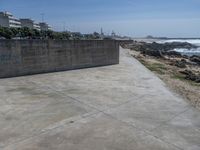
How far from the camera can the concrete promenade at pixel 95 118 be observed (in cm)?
359

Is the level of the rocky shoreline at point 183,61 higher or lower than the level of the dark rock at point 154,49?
lower

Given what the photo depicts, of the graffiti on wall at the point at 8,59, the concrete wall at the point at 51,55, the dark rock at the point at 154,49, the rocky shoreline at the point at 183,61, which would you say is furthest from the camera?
the dark rock at the point at 154,49

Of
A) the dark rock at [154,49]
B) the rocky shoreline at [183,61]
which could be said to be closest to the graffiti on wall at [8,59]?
the rocky shoreline at [183,61]

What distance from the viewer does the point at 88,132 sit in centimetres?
394

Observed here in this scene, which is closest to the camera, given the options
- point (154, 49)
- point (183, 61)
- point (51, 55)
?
point (51, 55)

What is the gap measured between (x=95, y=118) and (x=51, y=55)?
6.53 meters

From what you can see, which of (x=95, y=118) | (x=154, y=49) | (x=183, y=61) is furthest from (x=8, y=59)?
(x=154, y=49)

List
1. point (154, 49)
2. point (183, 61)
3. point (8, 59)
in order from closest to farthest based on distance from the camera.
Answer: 1. point (8, 59)
2. point (183, 61)
3. point (154, 49)

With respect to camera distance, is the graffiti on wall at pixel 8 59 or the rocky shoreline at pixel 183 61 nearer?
the graffiti on wall at pixel 8 59

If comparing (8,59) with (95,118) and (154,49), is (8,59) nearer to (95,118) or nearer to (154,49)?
(95,118)

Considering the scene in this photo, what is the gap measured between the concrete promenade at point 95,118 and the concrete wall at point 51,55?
183cm

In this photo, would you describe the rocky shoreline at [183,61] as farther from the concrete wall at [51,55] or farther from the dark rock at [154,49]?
the concrete wall at [51,55]

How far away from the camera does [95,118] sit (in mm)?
4629

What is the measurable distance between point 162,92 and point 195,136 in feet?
10.1
